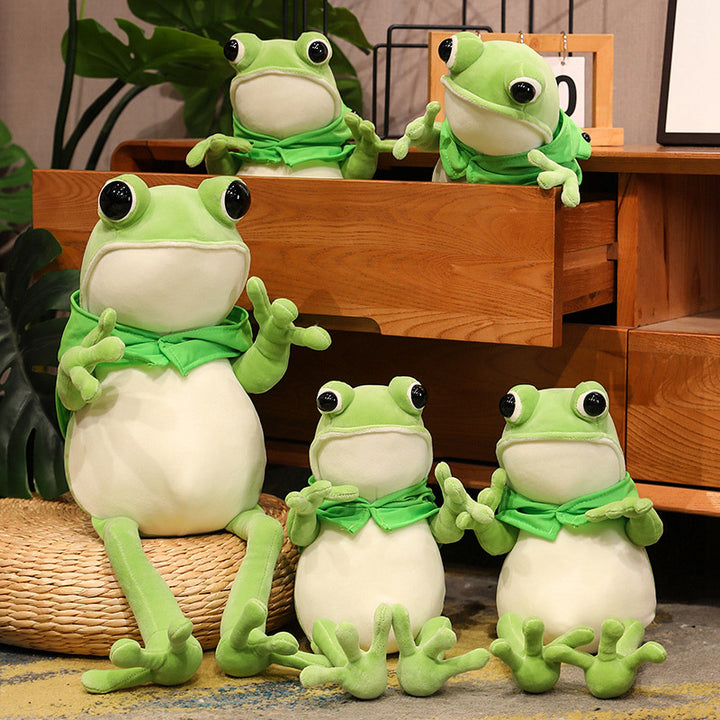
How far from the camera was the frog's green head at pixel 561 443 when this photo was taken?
1236mm

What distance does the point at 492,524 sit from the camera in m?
1.28

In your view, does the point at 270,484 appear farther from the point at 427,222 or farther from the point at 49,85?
the point at 49,85

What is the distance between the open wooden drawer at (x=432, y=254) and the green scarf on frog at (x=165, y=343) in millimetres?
129

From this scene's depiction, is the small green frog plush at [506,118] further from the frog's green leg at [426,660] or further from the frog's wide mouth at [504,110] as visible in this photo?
the frog's green leg at [426,660]

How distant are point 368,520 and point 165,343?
32cm

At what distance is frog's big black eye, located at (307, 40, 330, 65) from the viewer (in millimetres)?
1496

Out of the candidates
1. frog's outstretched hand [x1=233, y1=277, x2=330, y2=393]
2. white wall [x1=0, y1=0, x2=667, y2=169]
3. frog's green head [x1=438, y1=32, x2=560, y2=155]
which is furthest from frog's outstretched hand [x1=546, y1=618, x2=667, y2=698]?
white wall [x1=0, y1=0, x2=667, y2=169]

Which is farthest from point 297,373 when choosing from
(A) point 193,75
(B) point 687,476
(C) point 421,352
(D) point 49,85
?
(D) point 49,85

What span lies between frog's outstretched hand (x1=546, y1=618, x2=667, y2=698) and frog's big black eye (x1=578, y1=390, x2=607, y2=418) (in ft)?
0.75

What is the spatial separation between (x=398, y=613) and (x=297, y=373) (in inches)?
22.8

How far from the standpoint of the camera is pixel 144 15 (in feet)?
7.28

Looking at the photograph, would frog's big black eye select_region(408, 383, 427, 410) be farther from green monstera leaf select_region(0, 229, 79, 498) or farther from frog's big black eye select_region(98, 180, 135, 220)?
green monstera leaf select_region(0, 229, 79, 498)

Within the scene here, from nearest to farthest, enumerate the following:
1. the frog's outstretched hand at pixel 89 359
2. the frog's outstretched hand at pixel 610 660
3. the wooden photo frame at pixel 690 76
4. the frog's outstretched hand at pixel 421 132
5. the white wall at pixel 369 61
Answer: the frog's outstretched hand at pixel 610 660 < the frog's outstretched hand at pixel 89 359 < the frog's outstretched hand at pixel 421 132 < the wooden photo frame at pixel 690 76 < the white wall at pixel 369 61

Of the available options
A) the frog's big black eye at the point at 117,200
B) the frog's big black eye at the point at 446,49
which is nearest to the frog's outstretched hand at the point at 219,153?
the frog's big black eye at the point at 117,200
